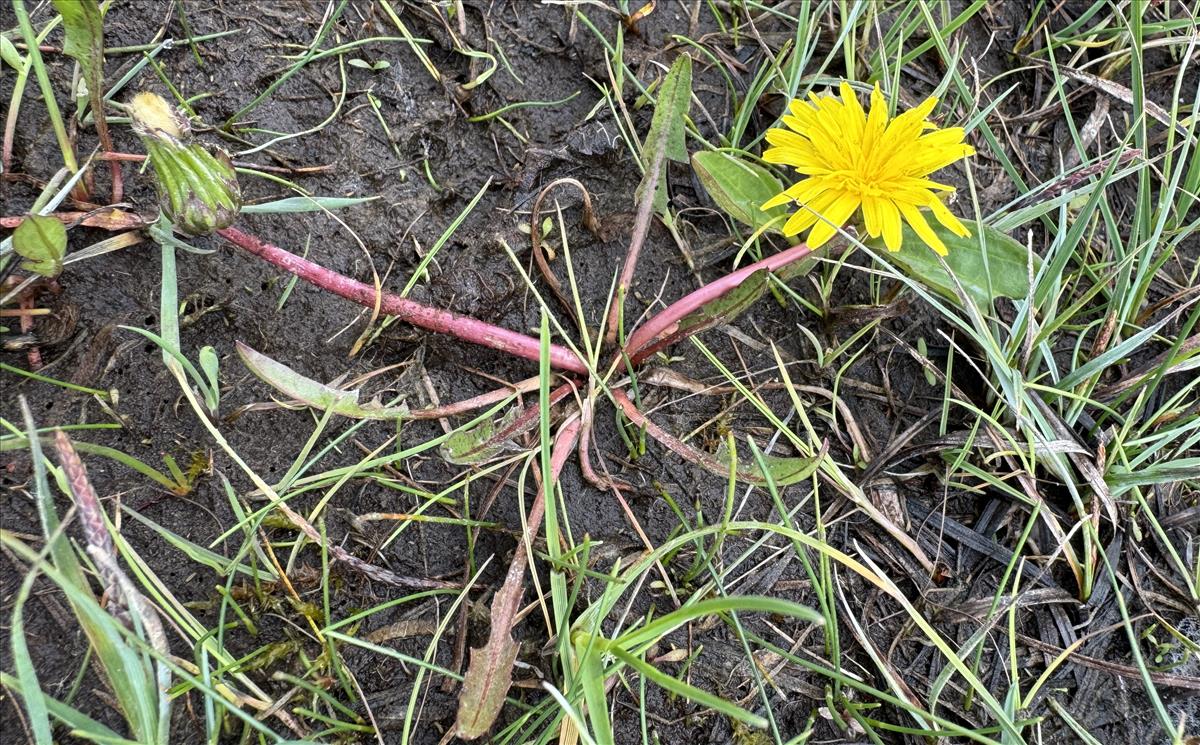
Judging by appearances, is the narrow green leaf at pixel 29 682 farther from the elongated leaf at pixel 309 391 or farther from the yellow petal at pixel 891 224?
the yellow petal at pixel 891 224

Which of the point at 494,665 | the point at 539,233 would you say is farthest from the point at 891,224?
the point at 494,665

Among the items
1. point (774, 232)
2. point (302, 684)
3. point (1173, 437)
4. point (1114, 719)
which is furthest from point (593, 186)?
point (1114, 719)

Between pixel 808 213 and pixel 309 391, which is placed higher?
pixel 808 213

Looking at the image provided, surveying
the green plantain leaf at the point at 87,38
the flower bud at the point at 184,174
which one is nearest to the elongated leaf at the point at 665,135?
the flower bud at the point at 184,174

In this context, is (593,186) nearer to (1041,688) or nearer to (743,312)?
(743,312)

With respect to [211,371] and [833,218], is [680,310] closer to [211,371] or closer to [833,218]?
[833,218]
